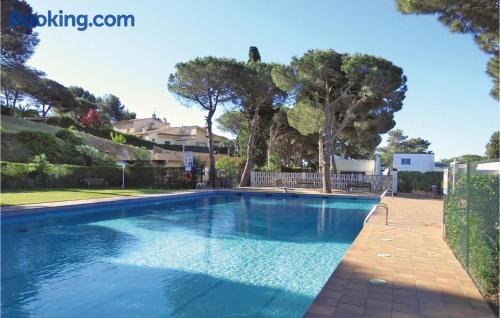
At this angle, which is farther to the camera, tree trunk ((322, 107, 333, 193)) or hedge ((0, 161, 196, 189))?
tree trunk ((322, 107, 333, 193))

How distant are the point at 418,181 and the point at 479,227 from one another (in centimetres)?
1911

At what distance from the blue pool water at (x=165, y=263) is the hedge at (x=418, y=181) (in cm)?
1078

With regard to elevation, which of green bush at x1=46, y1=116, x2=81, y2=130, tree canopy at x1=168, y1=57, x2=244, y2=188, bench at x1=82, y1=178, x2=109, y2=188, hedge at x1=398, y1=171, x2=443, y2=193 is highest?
tree canopy at x1=168, y1=57, x2=244, y2=188

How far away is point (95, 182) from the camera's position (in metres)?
19.7

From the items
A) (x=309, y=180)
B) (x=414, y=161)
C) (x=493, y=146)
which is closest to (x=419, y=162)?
(x=414, y=161)

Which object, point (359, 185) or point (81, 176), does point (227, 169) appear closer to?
point (359, 185)

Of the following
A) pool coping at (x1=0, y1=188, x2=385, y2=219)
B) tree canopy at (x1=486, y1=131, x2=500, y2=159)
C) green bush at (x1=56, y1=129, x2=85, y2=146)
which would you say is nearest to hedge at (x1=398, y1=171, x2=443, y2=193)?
pool coping at (x1=0, y1=188, x2=385, y2=219)

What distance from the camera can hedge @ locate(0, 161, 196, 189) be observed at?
16672 mm

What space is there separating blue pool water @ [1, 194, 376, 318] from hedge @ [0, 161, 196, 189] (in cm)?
630

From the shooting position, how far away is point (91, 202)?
1288 centimetres

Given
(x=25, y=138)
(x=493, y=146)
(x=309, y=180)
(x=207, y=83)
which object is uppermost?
(x=207, y=83)

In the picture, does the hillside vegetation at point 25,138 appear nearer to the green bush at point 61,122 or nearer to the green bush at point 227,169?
the green bush at point 61,122

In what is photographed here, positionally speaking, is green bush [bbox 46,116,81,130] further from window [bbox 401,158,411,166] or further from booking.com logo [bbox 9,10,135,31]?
window [bbox 401,158,411,166]

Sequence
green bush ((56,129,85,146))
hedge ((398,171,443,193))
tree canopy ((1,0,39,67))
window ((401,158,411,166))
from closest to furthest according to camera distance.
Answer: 1. tree canopy ((1,0,39,67))
2. hedge ((398,171,443,193))
3. green bush ((56,129,85,146))
4. window ((401,158,411,166))
